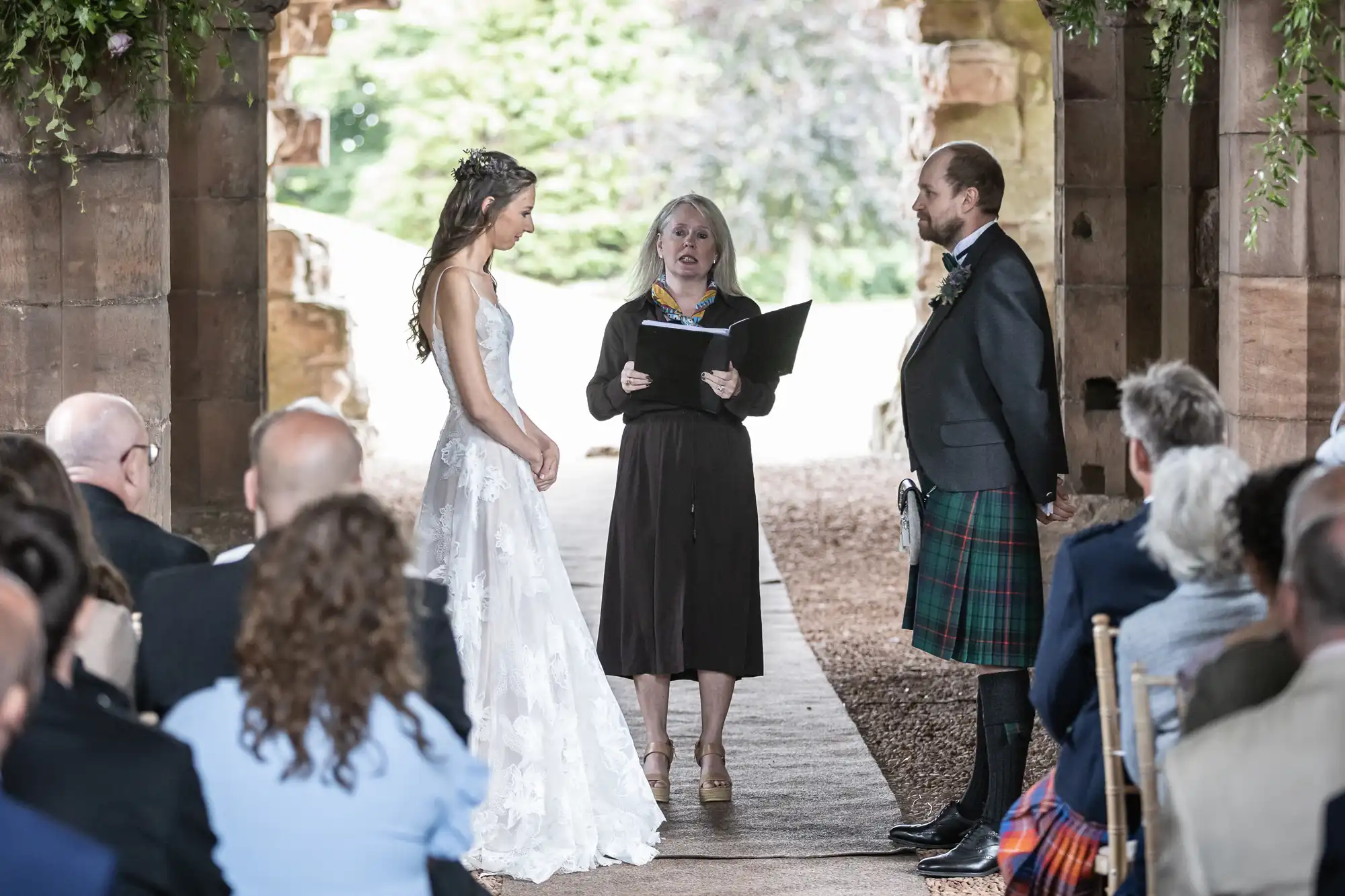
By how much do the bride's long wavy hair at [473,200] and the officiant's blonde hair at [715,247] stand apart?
0.59m

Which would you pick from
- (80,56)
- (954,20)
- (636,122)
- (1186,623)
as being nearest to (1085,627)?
(1186,623)

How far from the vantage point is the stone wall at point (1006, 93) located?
13211mm

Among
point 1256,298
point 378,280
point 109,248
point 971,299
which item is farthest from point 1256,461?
point 378,280

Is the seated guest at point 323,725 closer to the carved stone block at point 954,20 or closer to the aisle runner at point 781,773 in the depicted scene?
the aisle runner at point 781,773

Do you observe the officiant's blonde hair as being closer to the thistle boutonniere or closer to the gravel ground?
the thistle boutonniere

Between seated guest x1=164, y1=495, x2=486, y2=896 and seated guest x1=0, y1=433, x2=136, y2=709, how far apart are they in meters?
0.49

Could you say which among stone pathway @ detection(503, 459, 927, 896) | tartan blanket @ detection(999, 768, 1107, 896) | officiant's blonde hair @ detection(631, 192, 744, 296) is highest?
officiant's blonde hair @ detection(631, 192, 744, 296)

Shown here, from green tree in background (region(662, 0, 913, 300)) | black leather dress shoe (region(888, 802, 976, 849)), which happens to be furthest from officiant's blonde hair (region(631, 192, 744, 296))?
green tree in background (region(662, 0, 913, 300))

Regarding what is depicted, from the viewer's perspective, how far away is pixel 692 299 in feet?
18.0

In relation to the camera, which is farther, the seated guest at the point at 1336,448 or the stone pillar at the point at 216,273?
the stone pillar at the point at 216,273

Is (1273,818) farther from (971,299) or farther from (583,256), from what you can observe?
(583,256)

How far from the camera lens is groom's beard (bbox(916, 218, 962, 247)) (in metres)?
4.86

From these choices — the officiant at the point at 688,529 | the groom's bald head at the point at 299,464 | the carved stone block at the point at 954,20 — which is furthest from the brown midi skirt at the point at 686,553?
the carved stone block at the point at 954,20

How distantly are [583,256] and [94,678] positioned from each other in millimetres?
26481
